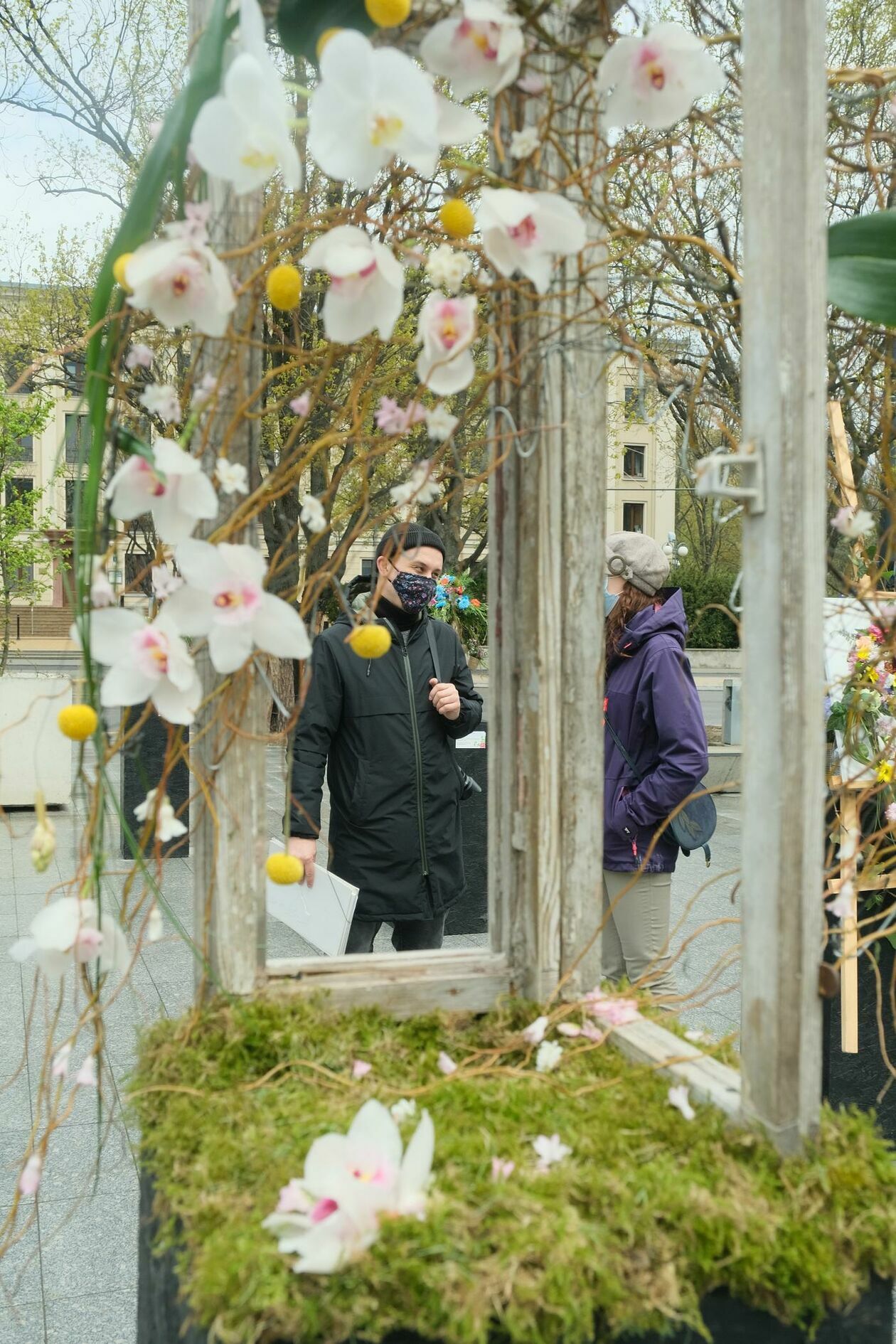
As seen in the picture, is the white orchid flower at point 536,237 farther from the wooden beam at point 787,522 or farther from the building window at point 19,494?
the building window at point 19,494

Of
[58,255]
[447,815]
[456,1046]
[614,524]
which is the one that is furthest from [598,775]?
[614,524]

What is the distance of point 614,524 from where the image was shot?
3775 centimetres

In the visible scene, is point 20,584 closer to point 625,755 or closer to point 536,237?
point 625,755

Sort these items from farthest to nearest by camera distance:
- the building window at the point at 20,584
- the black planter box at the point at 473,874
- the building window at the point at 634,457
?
the building window at the point at 20,584 → the black planter box at the point at 473,874 → the building window at the point at 634,457

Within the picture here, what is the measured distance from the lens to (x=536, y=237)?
1.22m

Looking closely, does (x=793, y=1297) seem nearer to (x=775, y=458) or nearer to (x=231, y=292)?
(x=775, y=458)

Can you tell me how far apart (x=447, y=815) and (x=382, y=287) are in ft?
9.18

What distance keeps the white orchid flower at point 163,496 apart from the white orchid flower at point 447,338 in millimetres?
279

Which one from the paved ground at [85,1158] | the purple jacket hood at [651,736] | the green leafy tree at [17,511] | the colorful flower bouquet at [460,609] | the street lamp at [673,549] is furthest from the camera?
the street lamp at [673,549]

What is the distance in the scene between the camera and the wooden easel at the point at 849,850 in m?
1.62

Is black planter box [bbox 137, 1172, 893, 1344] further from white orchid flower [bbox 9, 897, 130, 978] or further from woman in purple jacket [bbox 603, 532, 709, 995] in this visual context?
woman in purple jacket [bbox 603, 532, 709, 995]

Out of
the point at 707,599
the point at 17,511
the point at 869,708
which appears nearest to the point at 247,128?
the point at 869,708

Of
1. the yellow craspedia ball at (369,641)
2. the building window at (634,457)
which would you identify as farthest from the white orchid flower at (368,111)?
the building window at (634,457)

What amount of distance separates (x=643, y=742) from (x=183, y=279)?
112 inches
